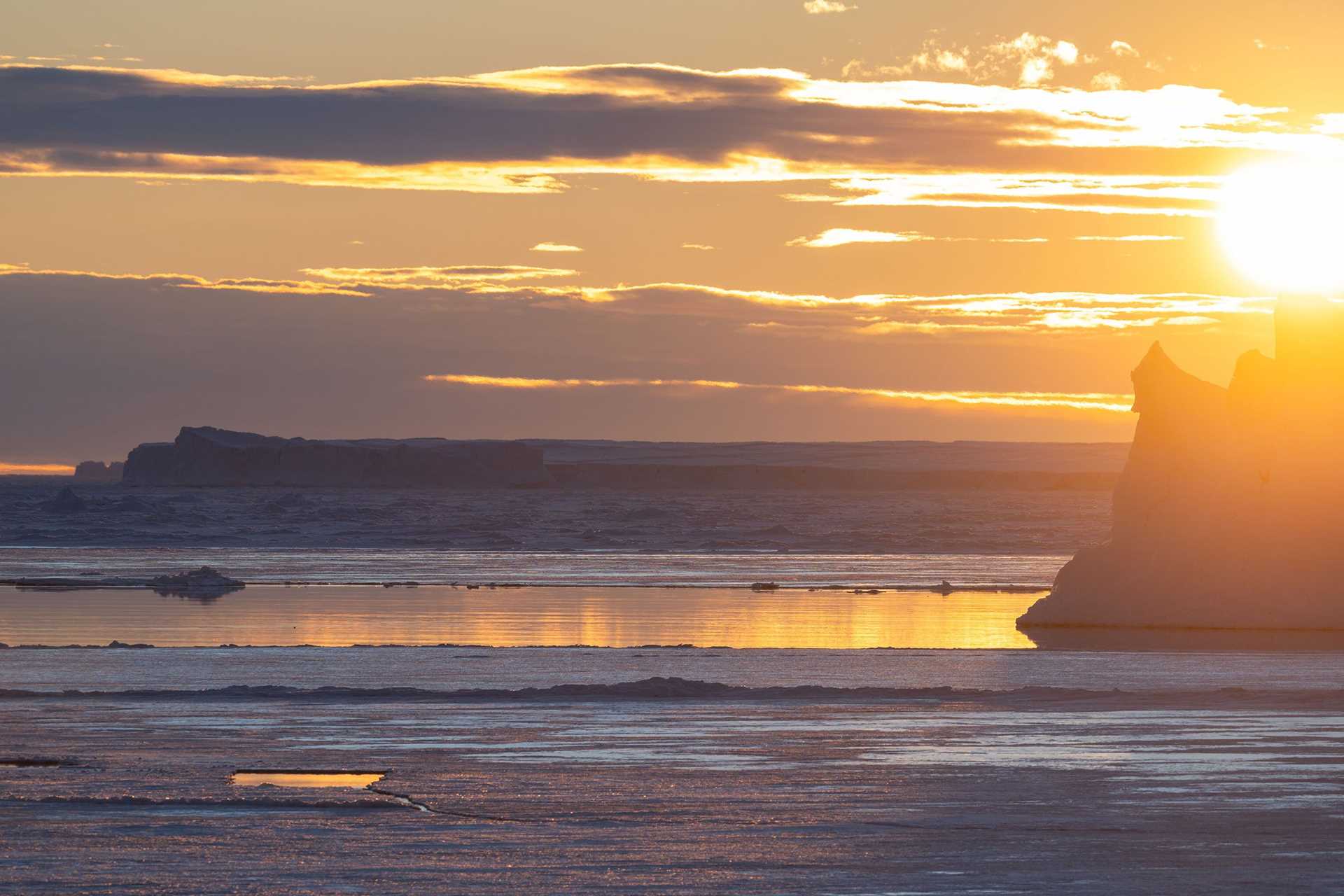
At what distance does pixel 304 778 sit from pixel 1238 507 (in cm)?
2208

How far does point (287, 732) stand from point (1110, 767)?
8.19m

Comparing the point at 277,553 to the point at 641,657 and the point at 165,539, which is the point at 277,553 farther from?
the point at 641,657

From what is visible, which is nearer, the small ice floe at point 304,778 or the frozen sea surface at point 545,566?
the small ice floe at point 304,778

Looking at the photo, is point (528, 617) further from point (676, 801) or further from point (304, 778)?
point (676, 801)

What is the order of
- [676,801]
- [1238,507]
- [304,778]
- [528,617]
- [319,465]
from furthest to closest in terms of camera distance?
[319,465], [528,617], [1238,507], [304,778], [676,801]

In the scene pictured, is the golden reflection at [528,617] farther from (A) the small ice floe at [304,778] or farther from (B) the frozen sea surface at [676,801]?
(A) the small ice floe at [304,778]

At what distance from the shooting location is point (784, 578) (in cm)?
5478

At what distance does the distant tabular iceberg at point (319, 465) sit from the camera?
170750 millimetres

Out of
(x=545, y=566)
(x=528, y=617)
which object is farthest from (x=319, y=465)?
(x=528, y=617)

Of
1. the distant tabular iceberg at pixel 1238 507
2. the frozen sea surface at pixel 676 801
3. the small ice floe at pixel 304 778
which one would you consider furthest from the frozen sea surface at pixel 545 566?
the small ice floe at pixel 304 778

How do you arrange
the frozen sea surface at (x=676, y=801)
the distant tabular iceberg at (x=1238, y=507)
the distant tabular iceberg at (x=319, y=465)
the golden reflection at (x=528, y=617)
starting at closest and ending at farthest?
1. the frozen sea surface at (x=676, y=801)
2. the golden reflection at (x=528, y=617)
3. the distant tabular iceberg at (x=1238, y=507)
4. the distant tabular iceberg at (x=319, y=465)

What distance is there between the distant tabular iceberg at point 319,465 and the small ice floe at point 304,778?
152592mm

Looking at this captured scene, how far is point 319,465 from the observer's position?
179500 millimetres

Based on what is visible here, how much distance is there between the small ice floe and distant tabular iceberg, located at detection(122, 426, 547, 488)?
501ft
